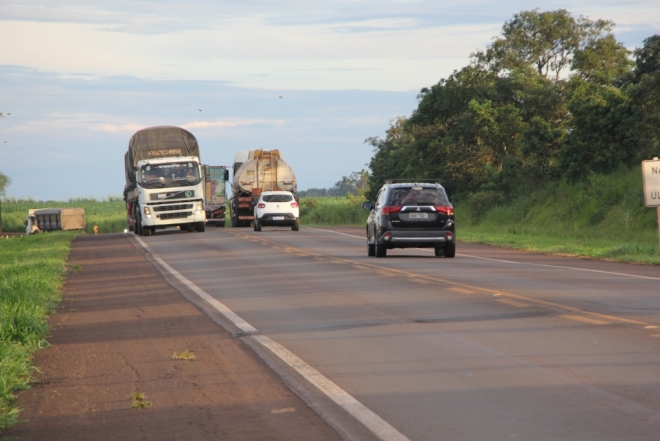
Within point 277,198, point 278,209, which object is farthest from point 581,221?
point 277,198

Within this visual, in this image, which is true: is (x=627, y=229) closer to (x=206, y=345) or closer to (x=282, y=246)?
(x=282, y=246)

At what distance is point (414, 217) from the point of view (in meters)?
24.5

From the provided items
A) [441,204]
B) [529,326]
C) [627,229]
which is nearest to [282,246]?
[441,204]

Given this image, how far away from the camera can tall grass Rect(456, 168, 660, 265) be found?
28.6 m

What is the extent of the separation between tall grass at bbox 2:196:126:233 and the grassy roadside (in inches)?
3011

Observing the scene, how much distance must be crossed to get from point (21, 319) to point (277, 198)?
112 ft

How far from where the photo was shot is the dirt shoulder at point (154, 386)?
22.9 feet

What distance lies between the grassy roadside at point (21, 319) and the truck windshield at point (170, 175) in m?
17.6

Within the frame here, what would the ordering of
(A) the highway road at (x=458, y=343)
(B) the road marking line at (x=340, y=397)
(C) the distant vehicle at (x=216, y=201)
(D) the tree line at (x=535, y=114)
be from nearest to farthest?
(B) the road marking line at (x=340, y=397) < (A) the highway road at (x=458, y=343) < (D) the tree line at (x=535, y=114) < (C) the distant vehicle at (x=216, y=201)

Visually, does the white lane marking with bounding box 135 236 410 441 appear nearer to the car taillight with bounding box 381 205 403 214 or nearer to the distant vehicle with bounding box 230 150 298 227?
the car taillight with bounding box 381 205 403 214

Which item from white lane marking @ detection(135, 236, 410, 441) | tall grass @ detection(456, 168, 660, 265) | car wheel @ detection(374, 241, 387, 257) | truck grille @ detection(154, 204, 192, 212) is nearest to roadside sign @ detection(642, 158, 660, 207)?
tall grass @ detection(456, 168, 660, 265)

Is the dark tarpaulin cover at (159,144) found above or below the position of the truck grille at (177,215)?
above

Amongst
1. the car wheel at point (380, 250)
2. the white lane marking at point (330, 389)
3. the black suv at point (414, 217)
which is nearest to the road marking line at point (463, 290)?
the white lane marking at point (330, 389)

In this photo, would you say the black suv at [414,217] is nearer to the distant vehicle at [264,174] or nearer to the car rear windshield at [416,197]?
the car rear windshield at [416,197]
